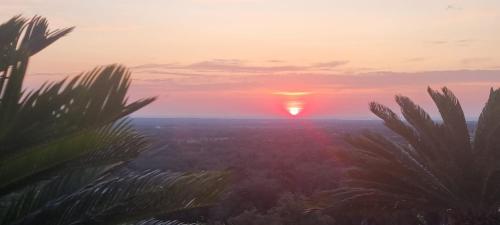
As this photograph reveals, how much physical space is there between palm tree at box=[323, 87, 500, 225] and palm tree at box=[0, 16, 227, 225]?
7918 millimetres

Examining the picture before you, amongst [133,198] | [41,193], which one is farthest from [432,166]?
[41,193]

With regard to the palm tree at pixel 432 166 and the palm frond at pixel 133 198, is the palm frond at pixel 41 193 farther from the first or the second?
the palm tree at pixel 432 166

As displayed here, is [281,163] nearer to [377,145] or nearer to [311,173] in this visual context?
[311,173]

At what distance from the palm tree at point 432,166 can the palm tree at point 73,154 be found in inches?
312

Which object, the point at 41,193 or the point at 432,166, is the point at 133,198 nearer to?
the point at 41,193

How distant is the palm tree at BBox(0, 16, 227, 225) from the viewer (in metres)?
3.59

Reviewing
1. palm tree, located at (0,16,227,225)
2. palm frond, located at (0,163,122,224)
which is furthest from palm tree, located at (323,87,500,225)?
palm frond, located at (0,163,122,224)

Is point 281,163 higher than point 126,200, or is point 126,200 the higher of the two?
point 126,200

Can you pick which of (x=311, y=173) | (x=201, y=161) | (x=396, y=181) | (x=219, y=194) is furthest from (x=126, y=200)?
(x=201, y=161)

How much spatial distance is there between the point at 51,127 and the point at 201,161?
49.8 meters

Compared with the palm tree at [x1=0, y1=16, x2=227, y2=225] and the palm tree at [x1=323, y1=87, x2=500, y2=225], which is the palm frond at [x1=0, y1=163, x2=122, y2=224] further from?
the palm tree at [x1=323, y1=87, x2=500, y2=225]

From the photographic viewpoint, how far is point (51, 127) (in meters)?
3.59

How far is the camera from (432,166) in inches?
482

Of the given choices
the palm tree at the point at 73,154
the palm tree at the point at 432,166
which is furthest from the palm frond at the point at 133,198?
the palm tree at the point at 432,166
